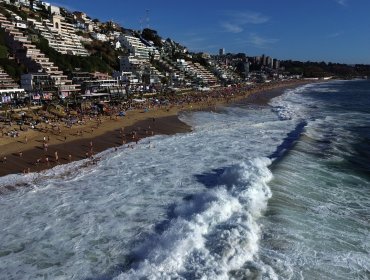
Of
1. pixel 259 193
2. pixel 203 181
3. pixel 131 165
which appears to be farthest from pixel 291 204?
pixel 131 165

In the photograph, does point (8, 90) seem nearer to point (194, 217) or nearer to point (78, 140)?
point (78, 140)

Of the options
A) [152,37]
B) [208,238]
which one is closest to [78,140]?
[208,238]

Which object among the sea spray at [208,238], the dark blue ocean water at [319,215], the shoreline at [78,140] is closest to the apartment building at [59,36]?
the shoreline at [78,140]

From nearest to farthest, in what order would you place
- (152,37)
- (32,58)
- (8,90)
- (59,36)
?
(8,90), (32,58), (59,36), (152,37)

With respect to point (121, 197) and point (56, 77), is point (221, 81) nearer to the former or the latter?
point (56, 77)

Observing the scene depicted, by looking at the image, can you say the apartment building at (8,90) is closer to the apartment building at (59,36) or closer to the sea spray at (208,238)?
the apartment building at (59,36)

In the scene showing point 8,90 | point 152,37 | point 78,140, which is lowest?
point 78,140

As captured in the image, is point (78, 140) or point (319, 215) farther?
point (78, 140)
